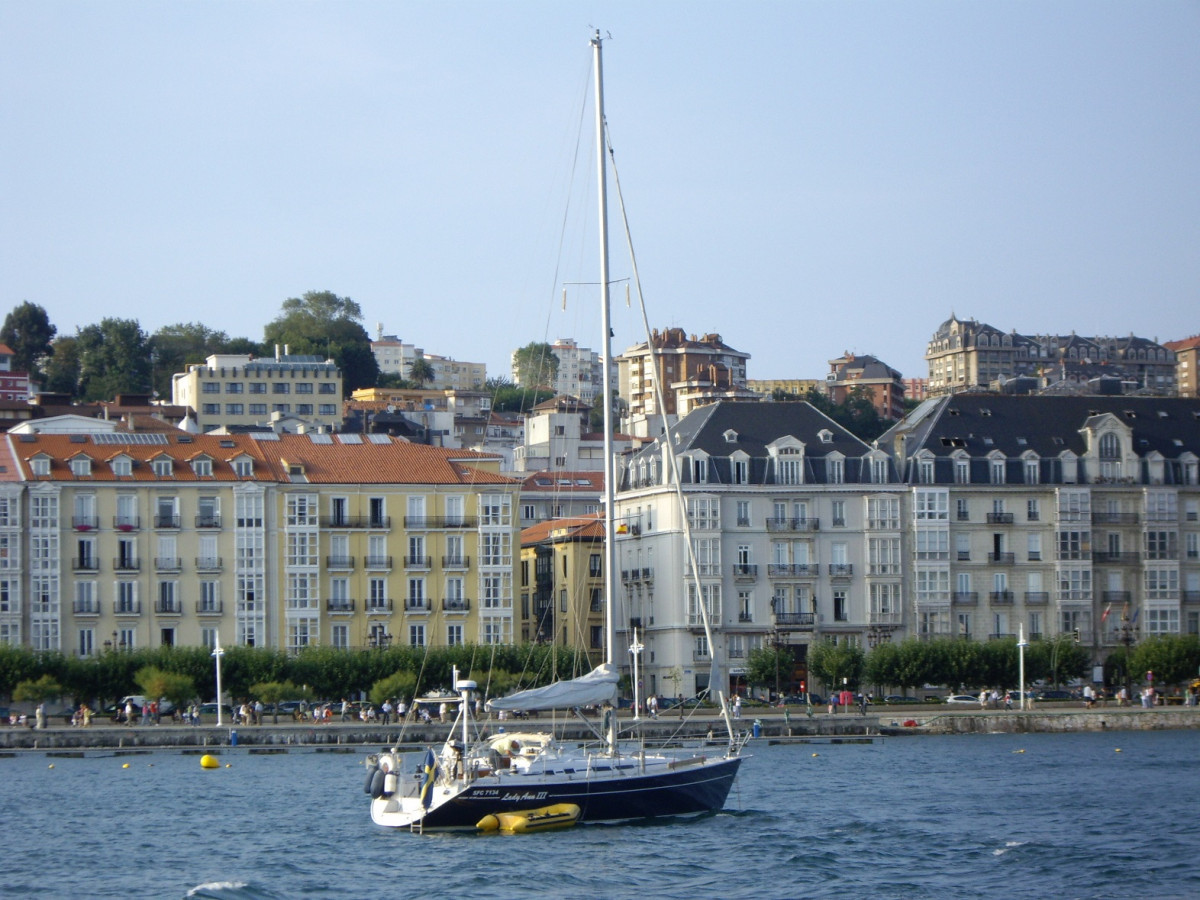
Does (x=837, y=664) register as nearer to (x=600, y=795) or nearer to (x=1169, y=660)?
(x=1169, y=660)

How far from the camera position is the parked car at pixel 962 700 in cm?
9862

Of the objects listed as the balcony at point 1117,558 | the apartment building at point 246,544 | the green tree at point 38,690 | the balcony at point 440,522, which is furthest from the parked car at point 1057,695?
the green tree at point 38,690

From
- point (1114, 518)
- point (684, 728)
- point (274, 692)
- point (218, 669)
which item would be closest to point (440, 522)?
point (274, 692)

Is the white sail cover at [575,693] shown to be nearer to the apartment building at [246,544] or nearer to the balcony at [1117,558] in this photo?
the apartment building at [246,544]

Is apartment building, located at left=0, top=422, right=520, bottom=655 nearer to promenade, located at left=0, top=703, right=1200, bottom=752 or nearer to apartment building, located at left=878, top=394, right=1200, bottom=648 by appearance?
promenade, located at left=0, top=703, right=1200, bottom=752

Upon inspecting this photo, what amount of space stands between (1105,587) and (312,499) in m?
45.2

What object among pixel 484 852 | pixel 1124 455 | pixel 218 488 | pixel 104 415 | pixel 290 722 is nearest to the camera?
pixel 484 852

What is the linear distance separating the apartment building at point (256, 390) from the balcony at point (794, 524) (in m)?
64.1

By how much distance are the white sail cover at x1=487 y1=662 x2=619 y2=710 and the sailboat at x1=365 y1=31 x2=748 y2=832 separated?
27 mm

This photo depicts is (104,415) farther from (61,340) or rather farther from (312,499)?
(61,340)

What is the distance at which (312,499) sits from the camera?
9969cm

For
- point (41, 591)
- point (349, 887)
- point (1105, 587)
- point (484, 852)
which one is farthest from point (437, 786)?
point (1105, 587)

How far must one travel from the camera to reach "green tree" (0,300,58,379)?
18612cm

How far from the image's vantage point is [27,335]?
187m
